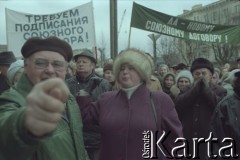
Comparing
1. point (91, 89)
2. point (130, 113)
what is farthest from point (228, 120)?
point (91, 89)

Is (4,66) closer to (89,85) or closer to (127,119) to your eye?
(89,85)

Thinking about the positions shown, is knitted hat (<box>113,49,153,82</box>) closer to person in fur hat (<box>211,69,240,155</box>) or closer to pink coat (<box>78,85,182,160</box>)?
pink coat (<box>78,85,182,160</box>)

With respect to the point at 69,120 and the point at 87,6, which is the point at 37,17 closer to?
the point at 87,6

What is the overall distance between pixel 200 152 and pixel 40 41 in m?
2.84

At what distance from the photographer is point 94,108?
3.40 metres

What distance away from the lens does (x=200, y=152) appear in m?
4.55

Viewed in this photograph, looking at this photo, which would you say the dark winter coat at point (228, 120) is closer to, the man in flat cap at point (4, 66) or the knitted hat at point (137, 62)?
the knitted hat at point (137, 62)

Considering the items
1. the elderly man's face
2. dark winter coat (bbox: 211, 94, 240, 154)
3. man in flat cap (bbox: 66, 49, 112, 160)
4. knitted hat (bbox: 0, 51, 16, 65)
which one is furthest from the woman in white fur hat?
knitted hat (bbox: 0, 51, 16, 65)

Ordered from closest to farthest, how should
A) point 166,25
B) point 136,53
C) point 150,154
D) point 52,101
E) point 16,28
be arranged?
point 52,101 < point 150,154 < point 136,53 < point 16,28 < point 166,25

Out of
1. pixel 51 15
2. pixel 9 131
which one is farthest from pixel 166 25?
pixel 9 131

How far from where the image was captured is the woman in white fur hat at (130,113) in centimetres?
319

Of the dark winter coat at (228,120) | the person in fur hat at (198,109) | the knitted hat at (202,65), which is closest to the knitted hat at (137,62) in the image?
the dark winter coat at (228,120)

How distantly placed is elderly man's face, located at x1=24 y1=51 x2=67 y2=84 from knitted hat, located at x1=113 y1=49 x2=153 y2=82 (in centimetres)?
123

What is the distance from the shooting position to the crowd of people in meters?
1.42
